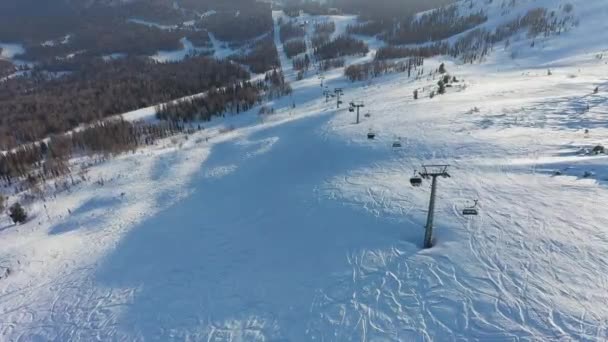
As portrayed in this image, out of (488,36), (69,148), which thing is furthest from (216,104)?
(488,36)

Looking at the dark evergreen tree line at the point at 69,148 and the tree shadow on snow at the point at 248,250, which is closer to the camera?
the tree shadow on snow at the point at 248,250

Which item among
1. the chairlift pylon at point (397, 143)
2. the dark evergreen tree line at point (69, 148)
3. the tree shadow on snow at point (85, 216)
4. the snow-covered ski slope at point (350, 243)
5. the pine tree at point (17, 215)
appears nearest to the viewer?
the snow-covered ski slope at point (350, 243)

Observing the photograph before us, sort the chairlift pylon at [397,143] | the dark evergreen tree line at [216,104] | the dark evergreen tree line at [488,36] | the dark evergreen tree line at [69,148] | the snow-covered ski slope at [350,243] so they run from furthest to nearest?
the dark evergreen tree line at [488,36]
the dark evergreen tree line at [216,104]
the dark evergreen tree line at [69,148]
the chairlift pylon at [397,143]
the snow-covered ski slope at [350,243]

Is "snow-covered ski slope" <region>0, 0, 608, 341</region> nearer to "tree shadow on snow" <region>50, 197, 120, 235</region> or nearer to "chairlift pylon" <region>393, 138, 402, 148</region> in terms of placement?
"tree shadow on snow" <region>50, 197, 120, 235</region>

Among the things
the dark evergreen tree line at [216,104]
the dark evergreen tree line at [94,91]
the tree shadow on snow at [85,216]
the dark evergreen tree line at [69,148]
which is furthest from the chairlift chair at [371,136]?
the dark evergreen tree line at [94,91]

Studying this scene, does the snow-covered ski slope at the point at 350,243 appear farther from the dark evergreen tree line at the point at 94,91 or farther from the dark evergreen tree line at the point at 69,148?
the dark evergreen tree line at the point at 94,91

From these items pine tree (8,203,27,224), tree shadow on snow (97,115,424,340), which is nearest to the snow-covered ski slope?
tree shadow on snow (97,115,424,340)

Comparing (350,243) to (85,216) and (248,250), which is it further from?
(85,216)

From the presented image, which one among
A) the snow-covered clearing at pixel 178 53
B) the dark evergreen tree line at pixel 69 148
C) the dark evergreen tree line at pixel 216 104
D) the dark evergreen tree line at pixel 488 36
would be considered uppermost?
the snow-covered clearing at pixel 178 53
